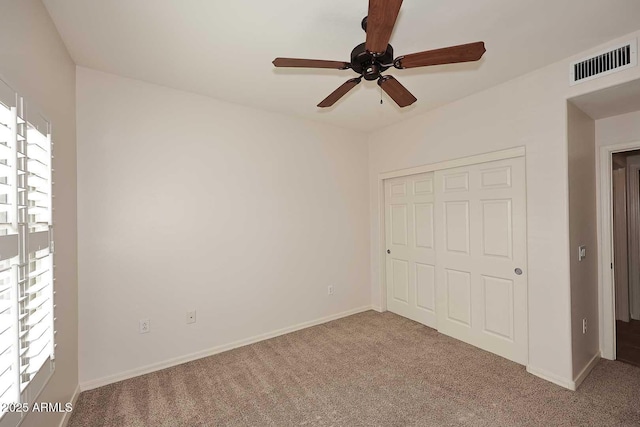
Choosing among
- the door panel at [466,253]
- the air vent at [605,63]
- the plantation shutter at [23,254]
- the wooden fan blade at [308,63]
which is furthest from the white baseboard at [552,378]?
the plantation shutter at [23,254]

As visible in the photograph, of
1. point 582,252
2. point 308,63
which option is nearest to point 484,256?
point 582,252

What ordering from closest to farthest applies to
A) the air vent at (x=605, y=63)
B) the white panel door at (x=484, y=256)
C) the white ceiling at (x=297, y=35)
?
the white ceiling at (x=297, y=35), the air vent at (x=605, y=63), the white panel door at (x=484, y=256)

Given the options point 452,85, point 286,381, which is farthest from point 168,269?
point 452,85

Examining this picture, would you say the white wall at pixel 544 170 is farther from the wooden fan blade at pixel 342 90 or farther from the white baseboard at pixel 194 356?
the white baseboard at pixel 194 356

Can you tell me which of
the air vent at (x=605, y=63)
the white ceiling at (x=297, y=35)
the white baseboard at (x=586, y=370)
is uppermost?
the white ceiling at (x=297, y=35)

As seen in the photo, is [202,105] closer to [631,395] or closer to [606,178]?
[606,178]

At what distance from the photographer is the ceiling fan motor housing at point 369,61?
5.28ft

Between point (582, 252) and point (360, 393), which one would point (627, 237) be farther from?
point (360, 393)

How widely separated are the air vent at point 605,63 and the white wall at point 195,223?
2512mm

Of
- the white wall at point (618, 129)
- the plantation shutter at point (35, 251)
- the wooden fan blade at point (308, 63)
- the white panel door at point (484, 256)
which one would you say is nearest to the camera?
the plantation shutter at point (35, 251)

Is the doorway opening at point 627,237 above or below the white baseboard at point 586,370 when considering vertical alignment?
above

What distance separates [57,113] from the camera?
194 cm

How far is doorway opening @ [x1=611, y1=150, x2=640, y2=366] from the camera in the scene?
3643 mm

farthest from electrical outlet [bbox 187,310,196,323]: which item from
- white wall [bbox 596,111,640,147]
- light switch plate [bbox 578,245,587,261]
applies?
white wall [bbox 596,111,640,147]
